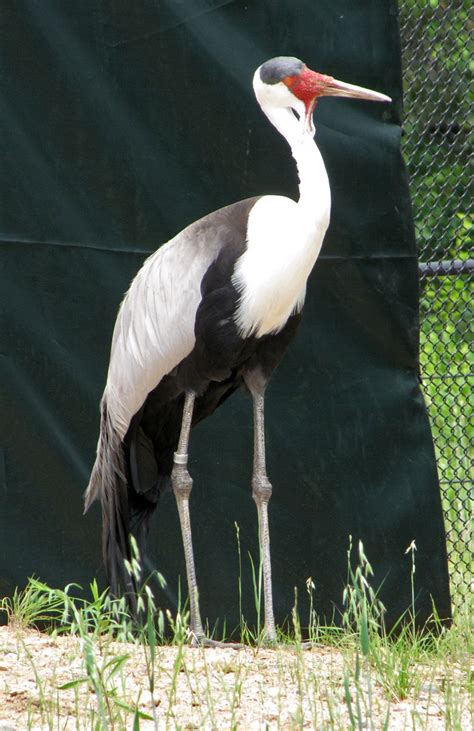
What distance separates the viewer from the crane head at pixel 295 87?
3616 mm

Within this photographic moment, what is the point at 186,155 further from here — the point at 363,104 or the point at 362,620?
the point at 362,620

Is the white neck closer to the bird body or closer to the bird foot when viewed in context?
the bird body

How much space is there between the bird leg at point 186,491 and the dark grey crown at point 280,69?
104cm

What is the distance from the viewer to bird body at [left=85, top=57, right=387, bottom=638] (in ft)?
11.5

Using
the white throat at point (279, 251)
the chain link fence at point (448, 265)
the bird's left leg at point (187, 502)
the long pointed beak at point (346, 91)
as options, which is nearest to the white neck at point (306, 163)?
the white throat at point (279, 251)

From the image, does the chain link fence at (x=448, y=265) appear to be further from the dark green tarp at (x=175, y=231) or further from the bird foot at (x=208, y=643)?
the bird foot at (x=208, y=643)

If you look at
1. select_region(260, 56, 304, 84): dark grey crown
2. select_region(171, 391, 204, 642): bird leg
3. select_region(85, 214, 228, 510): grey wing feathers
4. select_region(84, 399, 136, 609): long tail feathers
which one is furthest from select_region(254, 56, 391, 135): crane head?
select_region(84, 399, 136, 609): long tail feathers

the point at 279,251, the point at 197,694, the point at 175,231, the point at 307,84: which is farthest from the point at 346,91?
the point at 197,694

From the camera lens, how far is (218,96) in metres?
3.85

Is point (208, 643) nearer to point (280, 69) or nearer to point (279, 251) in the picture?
point (279, 251)

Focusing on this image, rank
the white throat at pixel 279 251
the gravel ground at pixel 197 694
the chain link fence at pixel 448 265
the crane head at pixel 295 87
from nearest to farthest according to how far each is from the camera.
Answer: the gravel ground at pixel 197 694, the white throat at pixel 279 251, the crane head at pixel 295 87, the chain link fence at pixel 448 265

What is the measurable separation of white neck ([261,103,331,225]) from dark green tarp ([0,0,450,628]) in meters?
0.26

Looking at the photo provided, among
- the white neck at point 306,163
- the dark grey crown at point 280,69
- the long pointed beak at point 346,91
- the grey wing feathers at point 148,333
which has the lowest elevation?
the grey wing feathers at point 148,333

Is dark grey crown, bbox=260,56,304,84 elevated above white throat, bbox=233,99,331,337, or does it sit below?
above
